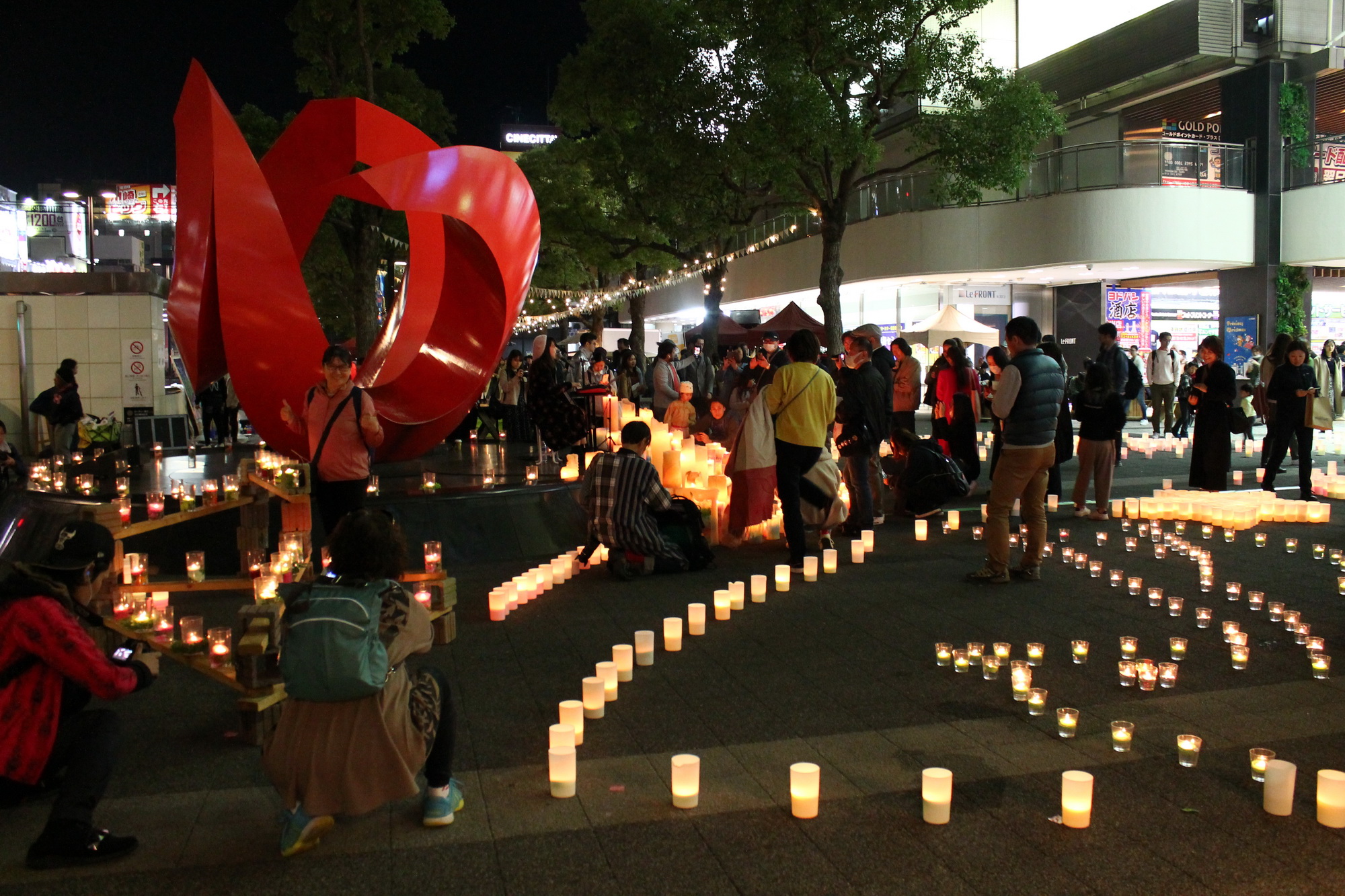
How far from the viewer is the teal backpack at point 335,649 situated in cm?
346

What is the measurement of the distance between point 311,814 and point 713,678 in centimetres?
246

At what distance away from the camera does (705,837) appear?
3.70 metres

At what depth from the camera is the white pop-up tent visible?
82.1ft

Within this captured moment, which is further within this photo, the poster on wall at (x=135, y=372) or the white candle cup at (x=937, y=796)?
the poster on wall at (x=135, y=372)

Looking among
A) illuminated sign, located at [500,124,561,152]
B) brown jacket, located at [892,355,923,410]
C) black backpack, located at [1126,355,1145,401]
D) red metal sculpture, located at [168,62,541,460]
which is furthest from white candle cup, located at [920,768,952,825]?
illuminated sign, located at [500,124,561,152]

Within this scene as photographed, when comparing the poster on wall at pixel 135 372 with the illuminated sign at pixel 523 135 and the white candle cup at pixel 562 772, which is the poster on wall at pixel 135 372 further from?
the illuminated sign at pixel 523 135

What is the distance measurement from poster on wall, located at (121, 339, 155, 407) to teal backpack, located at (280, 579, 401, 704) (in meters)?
16.1

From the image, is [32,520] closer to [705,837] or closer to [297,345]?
[297,345]

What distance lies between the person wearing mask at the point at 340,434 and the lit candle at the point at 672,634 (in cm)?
224

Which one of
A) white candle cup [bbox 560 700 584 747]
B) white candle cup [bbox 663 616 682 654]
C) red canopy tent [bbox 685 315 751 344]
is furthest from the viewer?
red canopy tent [bbox 685 315 751 344]

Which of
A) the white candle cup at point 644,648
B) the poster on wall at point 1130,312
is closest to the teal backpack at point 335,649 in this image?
the white candle cup at point 644,648

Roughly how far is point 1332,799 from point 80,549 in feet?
14.4

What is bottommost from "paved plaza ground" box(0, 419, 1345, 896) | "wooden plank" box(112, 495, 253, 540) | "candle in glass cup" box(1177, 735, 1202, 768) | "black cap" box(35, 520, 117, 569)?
"paved plaza ground" box(0, 419, 1345, 896)

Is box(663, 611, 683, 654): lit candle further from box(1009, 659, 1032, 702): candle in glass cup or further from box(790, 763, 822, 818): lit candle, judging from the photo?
box(790, 763, 822, 818): lit candle
